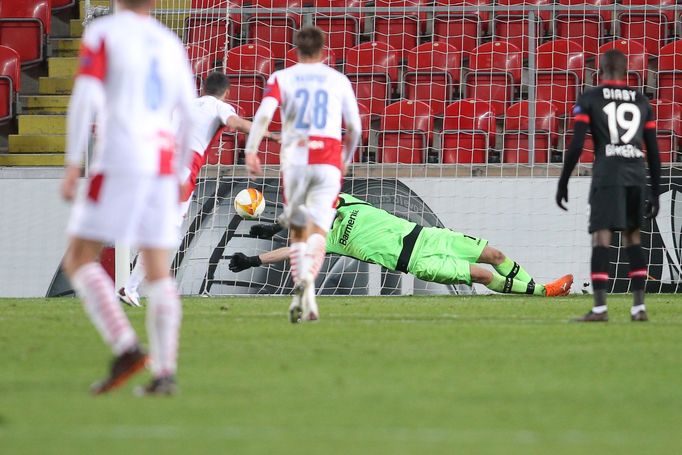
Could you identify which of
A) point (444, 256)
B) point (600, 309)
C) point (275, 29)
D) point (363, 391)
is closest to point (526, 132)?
point (444, 256)

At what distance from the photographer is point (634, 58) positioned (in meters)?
15.3

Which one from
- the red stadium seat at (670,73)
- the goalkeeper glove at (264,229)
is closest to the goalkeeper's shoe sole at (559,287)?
the goalkeeper glove at (264,229)

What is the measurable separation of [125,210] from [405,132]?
31.9 ft

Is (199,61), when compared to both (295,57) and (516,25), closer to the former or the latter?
(295,57)

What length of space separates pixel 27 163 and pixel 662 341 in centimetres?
984

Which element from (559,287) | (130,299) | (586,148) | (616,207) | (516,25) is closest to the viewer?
(616,207)

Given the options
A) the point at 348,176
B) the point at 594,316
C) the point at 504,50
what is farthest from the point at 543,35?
the point at 594,316

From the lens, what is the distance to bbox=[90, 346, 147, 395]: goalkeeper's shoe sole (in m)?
4.80

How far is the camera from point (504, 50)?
15.3 meters

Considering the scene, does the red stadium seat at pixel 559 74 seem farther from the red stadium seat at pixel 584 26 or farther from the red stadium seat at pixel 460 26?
the red stadium seat at pixel 460 26

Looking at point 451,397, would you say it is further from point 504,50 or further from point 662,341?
point 504,50

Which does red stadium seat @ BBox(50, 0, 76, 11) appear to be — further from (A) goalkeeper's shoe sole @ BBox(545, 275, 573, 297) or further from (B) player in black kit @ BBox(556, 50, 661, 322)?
(B) player in black kit @ BBox(556, 50, 661, 322)

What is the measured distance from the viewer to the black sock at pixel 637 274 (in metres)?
8.91

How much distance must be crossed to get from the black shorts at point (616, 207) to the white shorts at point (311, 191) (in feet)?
5.97
